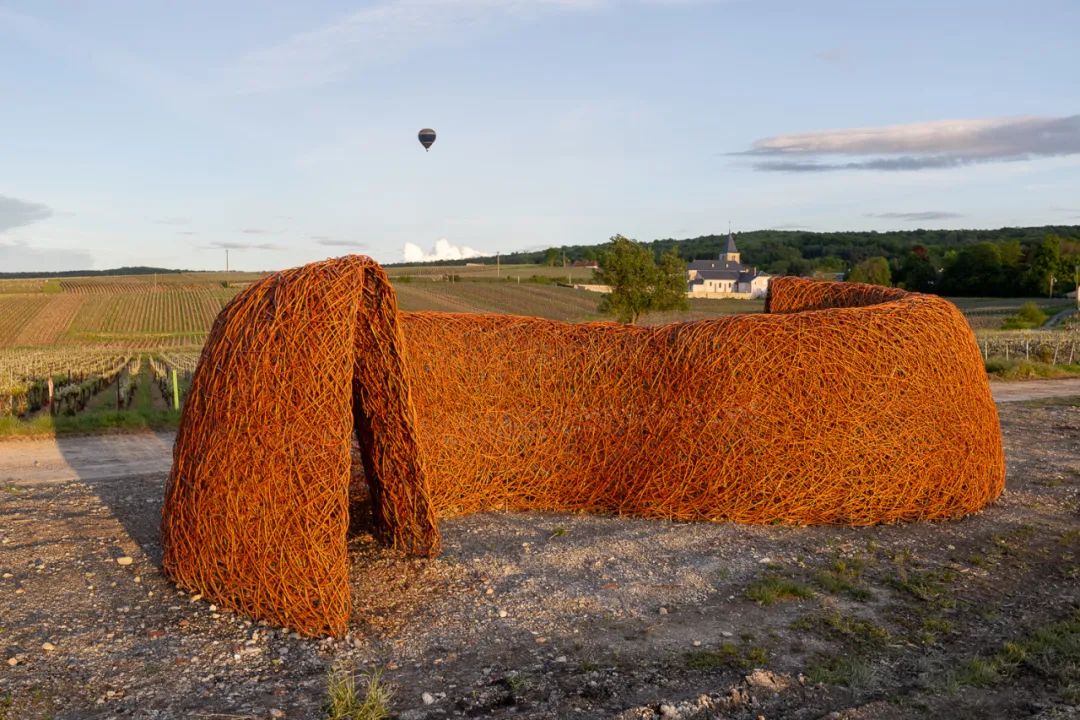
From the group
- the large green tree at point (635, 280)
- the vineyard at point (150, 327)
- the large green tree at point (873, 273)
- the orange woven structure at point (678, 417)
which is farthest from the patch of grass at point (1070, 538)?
the large green tree at point (873, 273)

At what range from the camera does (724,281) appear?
291 ft

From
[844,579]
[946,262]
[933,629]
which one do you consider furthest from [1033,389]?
[946,262]

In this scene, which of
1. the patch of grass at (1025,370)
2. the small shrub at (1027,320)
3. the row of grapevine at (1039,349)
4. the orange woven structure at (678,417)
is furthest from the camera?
the small shrub at (1027,320)

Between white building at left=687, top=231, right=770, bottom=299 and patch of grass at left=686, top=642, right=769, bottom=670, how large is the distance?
7932 centimetres

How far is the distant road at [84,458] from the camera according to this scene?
10.9 metres

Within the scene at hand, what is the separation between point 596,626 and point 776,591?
4.97 feet

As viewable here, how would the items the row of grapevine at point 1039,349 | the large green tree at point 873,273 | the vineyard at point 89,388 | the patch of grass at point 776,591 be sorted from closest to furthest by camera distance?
the patch of grass at point 776,591 < the vineyard at point 89,388 < the row of grapevine at point 1039,349 < the large green tree at point 873,273

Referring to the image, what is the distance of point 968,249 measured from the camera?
78750 millimetres

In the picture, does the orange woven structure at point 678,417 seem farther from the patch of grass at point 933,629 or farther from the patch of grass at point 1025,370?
the patch of grass at point 1025,370

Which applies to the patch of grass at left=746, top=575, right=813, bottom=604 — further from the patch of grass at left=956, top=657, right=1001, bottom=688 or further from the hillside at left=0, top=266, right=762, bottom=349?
the hillside at left=0, top=266, right=762, bottom=349

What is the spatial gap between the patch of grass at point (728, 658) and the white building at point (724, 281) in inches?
3123

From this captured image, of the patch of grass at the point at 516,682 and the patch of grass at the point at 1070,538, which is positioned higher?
the patch of grass at the point at 516,682

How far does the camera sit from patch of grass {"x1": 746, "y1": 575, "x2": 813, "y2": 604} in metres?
6.41

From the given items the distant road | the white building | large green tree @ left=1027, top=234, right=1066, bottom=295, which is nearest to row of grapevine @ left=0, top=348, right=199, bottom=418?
the distant road
